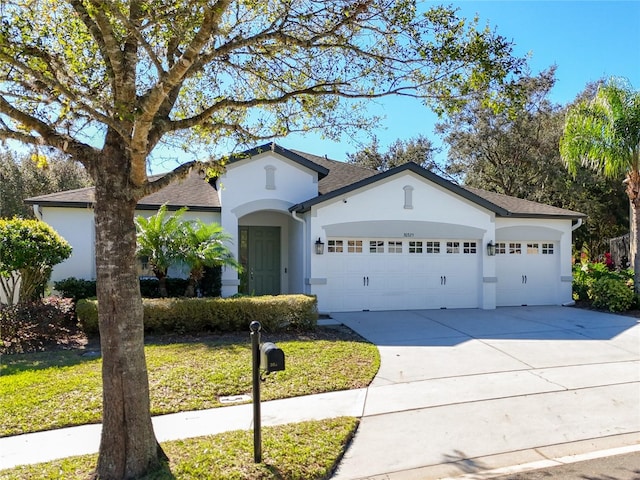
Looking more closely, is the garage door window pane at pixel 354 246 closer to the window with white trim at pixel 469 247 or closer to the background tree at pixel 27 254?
the window with white trim at pixel 469 247

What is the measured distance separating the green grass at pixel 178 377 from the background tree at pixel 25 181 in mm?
18524

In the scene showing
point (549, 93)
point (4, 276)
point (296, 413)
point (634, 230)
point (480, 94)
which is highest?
point (549, 93)

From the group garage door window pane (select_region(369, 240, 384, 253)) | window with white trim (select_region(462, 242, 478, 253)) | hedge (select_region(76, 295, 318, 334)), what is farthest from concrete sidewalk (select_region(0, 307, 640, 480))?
window with white trim (select_region(462, 242, 478, 253))

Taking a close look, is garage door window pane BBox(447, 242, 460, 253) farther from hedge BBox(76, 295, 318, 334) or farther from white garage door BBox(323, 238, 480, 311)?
hedge BBox(76, 295, 318, 334)

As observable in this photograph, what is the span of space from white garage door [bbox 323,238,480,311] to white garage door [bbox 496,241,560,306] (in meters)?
1.35

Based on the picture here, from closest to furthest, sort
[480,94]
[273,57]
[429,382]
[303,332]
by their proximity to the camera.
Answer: [480,94]
[273,57]
[429,382]
[303,332]

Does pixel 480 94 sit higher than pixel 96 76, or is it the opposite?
pixel 96 76

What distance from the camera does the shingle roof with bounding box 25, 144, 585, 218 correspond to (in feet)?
42.9

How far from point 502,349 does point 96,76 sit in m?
8.26

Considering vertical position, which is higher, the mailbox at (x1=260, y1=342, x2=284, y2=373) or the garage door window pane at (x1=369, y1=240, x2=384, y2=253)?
the garage door window pane at (x1=369, y1=240, x2=384, y2=253)

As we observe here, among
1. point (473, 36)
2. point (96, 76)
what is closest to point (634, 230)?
point (473, 36)

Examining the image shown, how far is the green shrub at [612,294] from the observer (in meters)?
13.8

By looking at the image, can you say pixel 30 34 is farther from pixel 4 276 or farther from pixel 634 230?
pixel 634 230

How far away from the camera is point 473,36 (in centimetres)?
531
